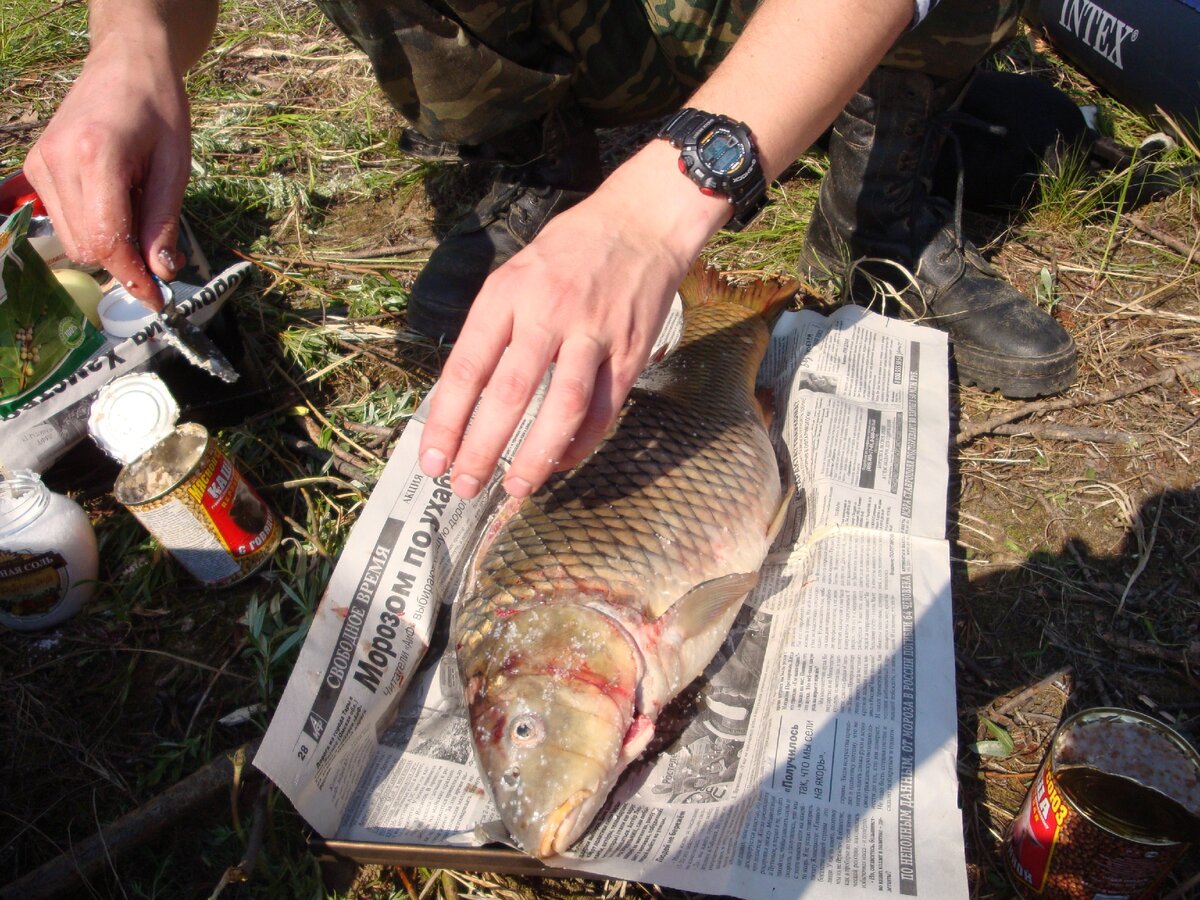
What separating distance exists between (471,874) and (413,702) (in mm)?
344

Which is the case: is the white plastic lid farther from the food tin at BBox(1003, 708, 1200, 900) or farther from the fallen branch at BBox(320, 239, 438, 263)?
the food tin at BBox(1003, 708, 1200, 900)

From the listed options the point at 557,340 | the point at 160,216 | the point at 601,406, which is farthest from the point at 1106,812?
the point at 160,216

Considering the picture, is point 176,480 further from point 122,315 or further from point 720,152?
point 720,152

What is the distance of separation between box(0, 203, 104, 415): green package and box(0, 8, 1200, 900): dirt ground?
0.96 feet

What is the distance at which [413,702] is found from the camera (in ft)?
5.63

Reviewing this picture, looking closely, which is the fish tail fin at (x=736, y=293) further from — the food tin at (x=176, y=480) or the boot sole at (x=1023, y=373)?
the food tin at (x=176, y=480)

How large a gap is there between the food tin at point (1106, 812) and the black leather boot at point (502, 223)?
1.83 metres

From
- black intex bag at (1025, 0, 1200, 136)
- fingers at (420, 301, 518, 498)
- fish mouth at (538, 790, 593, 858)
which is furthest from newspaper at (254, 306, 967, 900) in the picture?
black intex bag at (1025, 0, 1200, 136)

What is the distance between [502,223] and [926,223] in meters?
1.24

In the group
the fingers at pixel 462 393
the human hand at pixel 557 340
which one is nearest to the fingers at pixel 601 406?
the human hand at pixel 557 340

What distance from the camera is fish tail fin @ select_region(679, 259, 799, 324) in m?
2.21

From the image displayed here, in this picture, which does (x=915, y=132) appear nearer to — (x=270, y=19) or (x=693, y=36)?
A: (x=693, y=36)

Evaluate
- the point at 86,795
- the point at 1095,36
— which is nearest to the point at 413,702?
the point at 86,795

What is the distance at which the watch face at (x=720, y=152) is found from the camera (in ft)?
4.19
